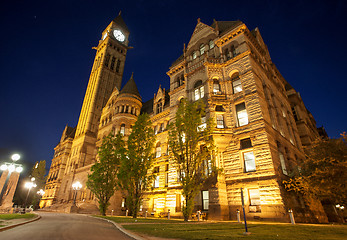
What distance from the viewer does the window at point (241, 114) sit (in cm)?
2185

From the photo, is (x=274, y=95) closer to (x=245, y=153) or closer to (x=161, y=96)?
(x=245, y=153)

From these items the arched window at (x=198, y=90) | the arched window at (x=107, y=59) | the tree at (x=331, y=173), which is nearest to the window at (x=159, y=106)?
the arched window at (x=198, y=90)

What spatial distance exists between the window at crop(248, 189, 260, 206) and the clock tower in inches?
1462

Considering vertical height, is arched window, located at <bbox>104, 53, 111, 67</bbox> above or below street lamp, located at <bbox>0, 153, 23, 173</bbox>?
above

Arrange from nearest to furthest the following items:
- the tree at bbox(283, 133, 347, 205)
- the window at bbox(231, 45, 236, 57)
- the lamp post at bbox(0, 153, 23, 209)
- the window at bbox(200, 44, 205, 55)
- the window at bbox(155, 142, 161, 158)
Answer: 1. the tree at bbox(283, 133, 347, 205)
2. the lamp post at bbox(0, 153, 23, 209)
3. the window at bbox(231, 45, 236, 57)
4. the window at bbox(200, 44, 205, 55)
5. the window at bbox(155, 142, 161, 158)

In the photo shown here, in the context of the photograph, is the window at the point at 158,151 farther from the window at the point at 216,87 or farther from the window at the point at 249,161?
the window at the point at 249,161

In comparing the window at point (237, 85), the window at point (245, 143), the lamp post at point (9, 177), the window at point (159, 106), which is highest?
the window at point (159, 106)

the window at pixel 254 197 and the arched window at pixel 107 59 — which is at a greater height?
the arched window at pixel 107 59

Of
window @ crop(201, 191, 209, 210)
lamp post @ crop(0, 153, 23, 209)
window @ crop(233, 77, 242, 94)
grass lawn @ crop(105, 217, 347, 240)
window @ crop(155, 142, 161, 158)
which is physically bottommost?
grass lawn @ crop(105, 217, 347, 240)

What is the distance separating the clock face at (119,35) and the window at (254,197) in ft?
219

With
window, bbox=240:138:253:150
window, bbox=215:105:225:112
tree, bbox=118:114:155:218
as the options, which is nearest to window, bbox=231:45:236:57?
window, bbox=215:105:225:112

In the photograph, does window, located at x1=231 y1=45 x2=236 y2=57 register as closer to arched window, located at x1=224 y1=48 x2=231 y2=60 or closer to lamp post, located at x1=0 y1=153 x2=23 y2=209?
arched window, located at x1=224 y1=48 x2=231 y2=60

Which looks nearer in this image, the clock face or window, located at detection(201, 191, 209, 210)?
window, located at detection(201, 191, 209, 210)

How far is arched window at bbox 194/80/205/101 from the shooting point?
26188 mm
